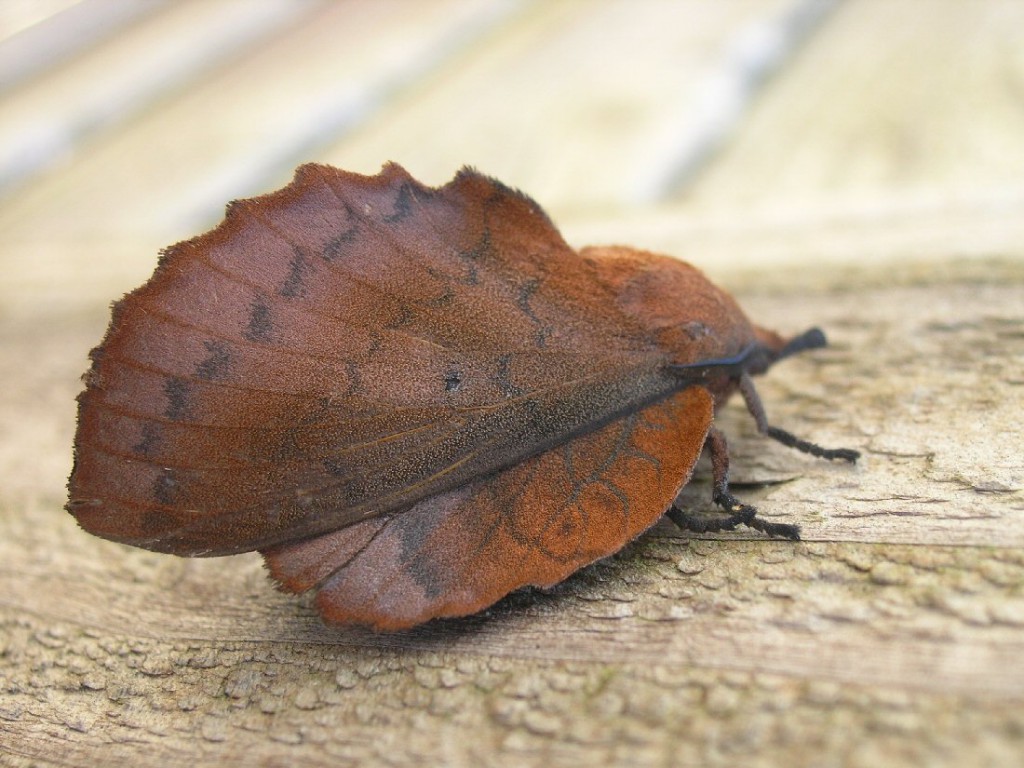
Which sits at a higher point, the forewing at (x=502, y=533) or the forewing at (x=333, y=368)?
the forewing at (x=333, y=368)

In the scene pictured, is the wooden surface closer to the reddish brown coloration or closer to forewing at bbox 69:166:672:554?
the reddish brown coloration

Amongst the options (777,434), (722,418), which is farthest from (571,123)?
(777,434)

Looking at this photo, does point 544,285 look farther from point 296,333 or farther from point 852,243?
point 852,243

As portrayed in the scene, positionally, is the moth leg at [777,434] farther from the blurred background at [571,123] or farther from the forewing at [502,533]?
the blurred background at [571,123]

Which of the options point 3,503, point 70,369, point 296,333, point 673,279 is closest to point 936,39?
point 673,279

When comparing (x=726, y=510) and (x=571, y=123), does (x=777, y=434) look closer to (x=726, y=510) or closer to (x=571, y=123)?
(x=726, y=510)

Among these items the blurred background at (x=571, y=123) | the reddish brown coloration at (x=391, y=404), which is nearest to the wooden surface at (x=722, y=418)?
the blurred background at (x=571, y=123)

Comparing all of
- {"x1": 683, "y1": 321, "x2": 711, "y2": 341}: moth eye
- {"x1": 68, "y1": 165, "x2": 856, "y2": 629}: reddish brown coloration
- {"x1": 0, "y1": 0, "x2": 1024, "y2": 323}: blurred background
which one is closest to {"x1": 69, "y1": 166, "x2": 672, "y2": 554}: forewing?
{"x1": 68, "y1": 165, "x2": 856, "y2": 629}: reddish brown coloration

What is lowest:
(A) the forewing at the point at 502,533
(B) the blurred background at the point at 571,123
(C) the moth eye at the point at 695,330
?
(A) the forewing at the point at 502,533
